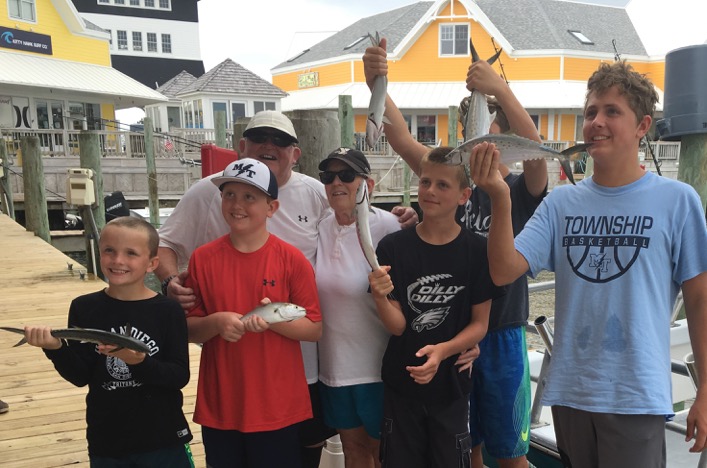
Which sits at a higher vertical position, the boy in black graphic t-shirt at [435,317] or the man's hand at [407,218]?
the man's hand at [407,218]

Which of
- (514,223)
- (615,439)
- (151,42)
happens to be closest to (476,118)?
(514,223)

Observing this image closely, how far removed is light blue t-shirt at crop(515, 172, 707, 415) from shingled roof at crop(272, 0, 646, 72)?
3213cm

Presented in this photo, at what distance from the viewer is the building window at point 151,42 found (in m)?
42.6

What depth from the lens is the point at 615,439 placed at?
2252 millimetres

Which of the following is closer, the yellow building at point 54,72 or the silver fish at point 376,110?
the silver fish at point 376,110

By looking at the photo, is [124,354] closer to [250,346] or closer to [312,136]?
[250,346]

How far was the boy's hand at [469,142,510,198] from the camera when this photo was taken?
2.02 metres

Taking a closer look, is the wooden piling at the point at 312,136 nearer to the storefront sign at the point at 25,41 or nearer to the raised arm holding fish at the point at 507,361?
the raised arm holding fish at the point at 507,361

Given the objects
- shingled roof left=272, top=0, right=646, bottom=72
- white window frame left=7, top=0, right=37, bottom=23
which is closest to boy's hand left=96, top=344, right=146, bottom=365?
white window frame left=7, top=0, right=37, bottom=23

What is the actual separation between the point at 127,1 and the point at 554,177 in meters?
34.3

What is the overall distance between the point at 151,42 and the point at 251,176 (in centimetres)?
4494

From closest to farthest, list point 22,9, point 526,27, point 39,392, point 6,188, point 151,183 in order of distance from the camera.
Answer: point 39,392
point 6,188
point 151,183
point 22,9
point 526,27

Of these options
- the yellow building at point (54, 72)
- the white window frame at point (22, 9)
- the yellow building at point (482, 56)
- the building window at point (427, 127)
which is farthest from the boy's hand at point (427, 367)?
the building window at point (427, 127)

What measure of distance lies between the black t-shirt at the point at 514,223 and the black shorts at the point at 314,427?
963 mm
